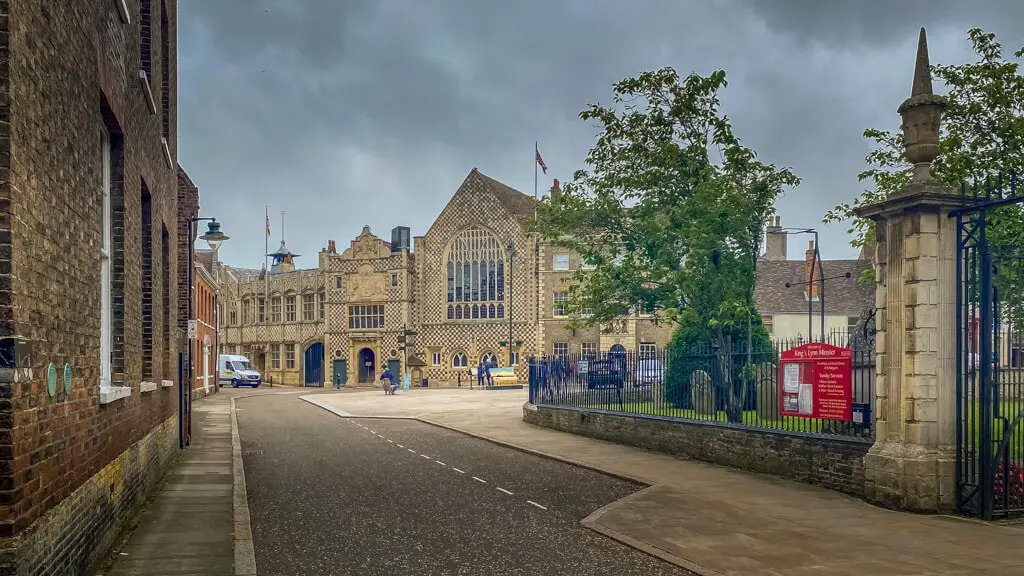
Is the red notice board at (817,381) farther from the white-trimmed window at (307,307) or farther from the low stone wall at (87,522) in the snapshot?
the white-trimmed window at (307,307)

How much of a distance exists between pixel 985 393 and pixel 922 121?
334cm

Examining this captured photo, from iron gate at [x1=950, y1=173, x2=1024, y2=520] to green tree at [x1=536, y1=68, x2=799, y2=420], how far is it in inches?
324

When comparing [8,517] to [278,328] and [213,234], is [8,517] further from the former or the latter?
[278,328]

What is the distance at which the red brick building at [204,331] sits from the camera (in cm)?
4378

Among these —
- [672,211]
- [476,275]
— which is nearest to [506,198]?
[476,275]

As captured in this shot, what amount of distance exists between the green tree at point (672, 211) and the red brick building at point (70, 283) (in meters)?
12.1

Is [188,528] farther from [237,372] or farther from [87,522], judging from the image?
[237,372]

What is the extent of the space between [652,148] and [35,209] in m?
18.1

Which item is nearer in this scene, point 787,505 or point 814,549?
point 814,549

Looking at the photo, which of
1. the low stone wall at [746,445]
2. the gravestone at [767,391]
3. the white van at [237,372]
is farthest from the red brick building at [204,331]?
the gravestone at [767,391]

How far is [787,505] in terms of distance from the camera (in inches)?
449

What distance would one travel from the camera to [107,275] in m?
9.54

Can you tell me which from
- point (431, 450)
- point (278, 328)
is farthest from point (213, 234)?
point (278, 328)

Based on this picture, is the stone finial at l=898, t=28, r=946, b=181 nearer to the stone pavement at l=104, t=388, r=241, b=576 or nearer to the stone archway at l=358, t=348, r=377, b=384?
the stone pavement at l=104, t=388, r=241, b=576
